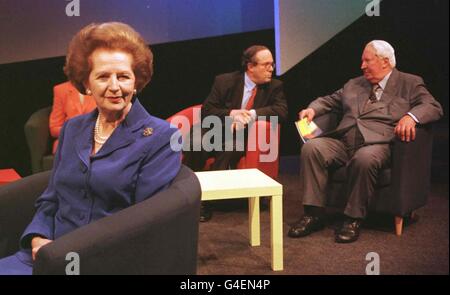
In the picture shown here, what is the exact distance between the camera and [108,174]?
7.38 ft

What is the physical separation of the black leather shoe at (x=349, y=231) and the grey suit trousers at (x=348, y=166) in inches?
1.8

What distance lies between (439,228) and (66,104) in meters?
2.84

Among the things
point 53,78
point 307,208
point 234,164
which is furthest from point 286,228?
point 53,78

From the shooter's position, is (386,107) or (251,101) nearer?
(386,107)

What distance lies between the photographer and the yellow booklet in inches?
181

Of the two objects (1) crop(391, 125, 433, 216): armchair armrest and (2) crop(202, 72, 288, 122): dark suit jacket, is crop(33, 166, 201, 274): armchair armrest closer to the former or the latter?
(1) crop(391, 125, 433, 216): armchair armrest

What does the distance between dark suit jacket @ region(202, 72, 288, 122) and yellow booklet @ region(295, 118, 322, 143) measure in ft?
1.00

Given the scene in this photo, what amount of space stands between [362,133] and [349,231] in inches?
29.5
